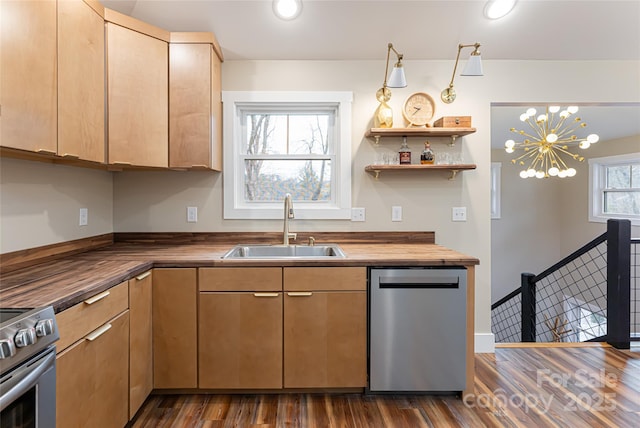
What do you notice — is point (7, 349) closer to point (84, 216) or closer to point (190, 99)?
point (84, 216)

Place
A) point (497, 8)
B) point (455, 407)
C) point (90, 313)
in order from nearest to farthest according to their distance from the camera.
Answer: point (90, 313)
point (455, 407)
point (497, 8)

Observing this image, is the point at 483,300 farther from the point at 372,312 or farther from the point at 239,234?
the point at 239,234

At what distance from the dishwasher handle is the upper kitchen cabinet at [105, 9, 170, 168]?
5.46 ft

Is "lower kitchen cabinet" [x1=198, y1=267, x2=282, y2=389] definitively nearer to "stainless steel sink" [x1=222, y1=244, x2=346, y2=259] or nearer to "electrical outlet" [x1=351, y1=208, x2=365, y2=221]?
"stainless steel sink" [x1=222, y1=244, x2=346, y2=259]

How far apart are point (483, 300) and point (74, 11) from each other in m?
3.27

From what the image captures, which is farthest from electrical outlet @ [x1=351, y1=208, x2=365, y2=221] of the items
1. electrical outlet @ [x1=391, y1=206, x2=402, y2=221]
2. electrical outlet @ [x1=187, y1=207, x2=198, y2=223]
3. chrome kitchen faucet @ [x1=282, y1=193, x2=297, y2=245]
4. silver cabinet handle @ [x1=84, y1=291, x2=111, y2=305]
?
silver cabinet handle @ [x1=84, y1=291, x2=111, y2=305]

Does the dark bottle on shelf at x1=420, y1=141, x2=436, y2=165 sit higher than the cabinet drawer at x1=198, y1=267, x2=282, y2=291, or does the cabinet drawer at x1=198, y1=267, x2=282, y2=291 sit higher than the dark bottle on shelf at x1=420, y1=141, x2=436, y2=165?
the dark bottle on shelf at x1=420, y1=141, x2=436, y2=165

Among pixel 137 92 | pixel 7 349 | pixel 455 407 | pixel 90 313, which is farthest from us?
pixel 137 92

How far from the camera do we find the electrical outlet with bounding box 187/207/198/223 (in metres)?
2.67

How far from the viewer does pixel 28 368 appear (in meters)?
1.03

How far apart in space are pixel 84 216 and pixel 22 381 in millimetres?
1601

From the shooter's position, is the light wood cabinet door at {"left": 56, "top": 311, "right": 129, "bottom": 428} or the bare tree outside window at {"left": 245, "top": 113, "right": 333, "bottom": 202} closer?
the light wood cabinet door at {"left": 56, "top": 311, "right": 129, "bottom": 428}

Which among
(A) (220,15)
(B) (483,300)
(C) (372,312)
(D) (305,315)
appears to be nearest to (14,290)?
(D) (305,315)

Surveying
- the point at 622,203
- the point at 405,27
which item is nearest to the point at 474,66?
the point at 405,27
